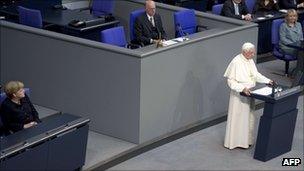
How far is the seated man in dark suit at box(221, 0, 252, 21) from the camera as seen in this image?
14.3 m

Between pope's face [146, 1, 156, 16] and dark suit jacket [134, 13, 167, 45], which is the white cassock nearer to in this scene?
dark suit jacket [134, 13, 167, 45]

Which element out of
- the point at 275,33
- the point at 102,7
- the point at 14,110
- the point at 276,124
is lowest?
the point at 276,124

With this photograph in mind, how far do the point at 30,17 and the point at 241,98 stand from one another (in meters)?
4.24

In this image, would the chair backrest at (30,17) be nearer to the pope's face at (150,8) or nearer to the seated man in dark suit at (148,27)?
the seated man in dark suit at (148,27)

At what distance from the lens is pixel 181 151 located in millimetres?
10852

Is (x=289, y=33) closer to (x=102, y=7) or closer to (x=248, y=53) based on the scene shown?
(x=102, y=7)

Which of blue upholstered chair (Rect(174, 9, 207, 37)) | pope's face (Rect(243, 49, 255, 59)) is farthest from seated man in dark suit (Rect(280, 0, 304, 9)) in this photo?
pope's face (Rect(243, 49, 255, 59))

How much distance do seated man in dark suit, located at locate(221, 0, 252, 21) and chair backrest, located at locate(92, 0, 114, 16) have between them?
2032 millimetres

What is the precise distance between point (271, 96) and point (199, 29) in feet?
11.2

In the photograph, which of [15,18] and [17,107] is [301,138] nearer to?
[17,107]

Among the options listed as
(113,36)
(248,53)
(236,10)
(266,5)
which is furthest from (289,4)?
(248,53)

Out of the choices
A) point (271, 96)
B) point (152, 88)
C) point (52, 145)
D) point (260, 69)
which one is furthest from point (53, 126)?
point (260, 69)

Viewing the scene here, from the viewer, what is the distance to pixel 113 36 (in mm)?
11820

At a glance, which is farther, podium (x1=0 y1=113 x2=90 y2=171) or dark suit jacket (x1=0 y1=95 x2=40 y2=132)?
dark suit jacket (x1=0 y1=95 x2=40 y2=132)
